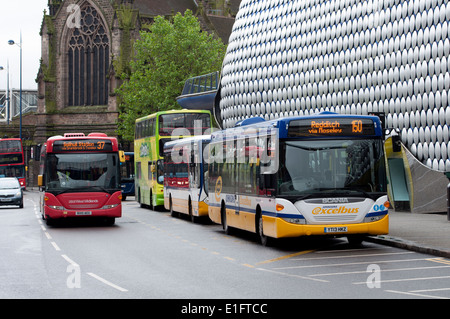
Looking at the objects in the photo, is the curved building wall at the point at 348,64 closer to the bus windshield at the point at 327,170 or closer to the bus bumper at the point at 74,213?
the bus bumper at the point at 74,213

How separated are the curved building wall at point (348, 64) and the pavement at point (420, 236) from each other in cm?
694

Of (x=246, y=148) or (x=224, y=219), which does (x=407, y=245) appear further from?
A: (x=224, y=219)

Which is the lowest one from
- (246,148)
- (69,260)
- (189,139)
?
(69,260)

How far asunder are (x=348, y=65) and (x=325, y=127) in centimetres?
2185

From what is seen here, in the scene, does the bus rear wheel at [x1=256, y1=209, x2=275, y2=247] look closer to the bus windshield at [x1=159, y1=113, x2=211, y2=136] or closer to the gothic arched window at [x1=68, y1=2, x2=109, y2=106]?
the bus windshield at [x1=159, y1=113, x2=211, y2=136]

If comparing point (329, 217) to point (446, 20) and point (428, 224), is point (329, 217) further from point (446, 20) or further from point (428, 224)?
point (446, 20)

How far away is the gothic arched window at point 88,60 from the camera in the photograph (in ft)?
274

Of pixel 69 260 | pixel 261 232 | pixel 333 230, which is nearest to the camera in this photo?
pixel 69 260

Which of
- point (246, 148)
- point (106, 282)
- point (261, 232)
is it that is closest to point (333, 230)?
point (261, 232)

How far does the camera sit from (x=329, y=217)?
1672 centimetres

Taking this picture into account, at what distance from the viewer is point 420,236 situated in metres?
19.0

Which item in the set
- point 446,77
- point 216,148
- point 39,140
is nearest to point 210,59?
point 39,140

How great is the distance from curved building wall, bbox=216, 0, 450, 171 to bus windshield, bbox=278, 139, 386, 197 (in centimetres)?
1399
